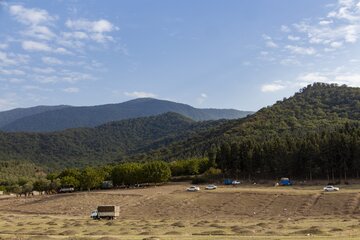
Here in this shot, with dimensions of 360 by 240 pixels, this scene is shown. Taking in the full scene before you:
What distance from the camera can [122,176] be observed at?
436 feet

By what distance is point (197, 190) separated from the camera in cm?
10181

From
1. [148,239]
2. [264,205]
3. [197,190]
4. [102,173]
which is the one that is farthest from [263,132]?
[148,239]

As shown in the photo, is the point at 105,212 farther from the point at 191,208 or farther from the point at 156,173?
the point at 156,173

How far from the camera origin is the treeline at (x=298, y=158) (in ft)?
345

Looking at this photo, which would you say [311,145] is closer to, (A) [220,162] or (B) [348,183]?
(B) [348,183]

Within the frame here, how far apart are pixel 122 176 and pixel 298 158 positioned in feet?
173

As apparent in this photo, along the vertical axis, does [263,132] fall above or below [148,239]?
above

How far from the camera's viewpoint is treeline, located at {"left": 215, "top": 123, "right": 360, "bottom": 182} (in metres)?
105

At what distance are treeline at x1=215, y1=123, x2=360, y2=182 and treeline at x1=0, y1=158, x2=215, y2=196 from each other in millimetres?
11529

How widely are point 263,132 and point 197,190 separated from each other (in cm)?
10139

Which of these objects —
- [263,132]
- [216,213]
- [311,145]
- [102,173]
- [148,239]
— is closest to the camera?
[148,239]

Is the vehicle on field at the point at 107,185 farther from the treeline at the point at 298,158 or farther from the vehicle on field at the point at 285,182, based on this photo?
the vehicle on field at the point at 285,182

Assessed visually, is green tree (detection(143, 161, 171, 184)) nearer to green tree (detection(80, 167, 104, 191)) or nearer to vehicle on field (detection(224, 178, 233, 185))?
green tree (detection(80, 167, 104, 191))

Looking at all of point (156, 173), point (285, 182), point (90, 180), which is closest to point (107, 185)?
point (90, 180)
